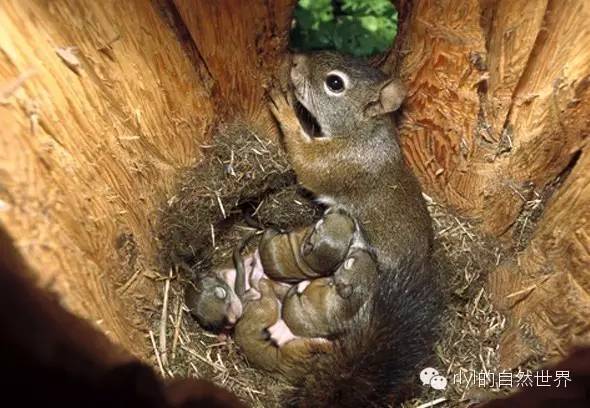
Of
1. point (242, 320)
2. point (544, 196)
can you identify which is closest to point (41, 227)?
point (242, 320)

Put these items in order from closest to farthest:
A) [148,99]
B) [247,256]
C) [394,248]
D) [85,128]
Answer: [85,128], [148,99], [394,248], [247,256]

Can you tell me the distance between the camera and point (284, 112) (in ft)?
9.97

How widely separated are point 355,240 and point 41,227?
53.3 inches

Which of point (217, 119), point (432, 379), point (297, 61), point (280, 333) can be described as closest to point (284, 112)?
point (297, 61)

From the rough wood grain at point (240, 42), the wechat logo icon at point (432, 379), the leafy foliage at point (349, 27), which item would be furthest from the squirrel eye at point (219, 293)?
the leafy foliage at point (349, 27)

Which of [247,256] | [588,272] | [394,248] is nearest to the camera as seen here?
[588,272]

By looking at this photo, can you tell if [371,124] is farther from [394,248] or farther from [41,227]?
[41,227]

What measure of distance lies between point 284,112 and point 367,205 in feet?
1.75

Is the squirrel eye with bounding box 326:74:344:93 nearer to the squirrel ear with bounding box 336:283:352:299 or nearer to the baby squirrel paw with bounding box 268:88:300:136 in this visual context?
the baby squirrel paw with bounding box 268:88:300:136

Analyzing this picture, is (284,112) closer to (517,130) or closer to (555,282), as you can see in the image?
(517,130)

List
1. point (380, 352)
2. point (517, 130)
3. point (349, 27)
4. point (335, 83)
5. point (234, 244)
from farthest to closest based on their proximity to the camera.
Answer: point (349, 27) < point (234, 244) < point (335, 83) < point (517, 130) < point (380, 352)

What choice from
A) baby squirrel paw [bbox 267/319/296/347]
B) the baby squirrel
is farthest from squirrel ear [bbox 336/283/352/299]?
baby squirrel paw [bbox 267/319/296/347]

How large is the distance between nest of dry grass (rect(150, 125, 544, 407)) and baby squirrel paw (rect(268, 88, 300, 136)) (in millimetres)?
109

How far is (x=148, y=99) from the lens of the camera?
95.6 inches
